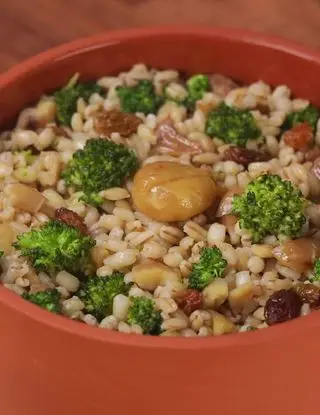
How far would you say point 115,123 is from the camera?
1525 mm

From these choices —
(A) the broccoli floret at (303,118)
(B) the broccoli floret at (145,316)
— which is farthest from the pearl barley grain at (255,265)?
(A) the broccoli floret at (303,118)

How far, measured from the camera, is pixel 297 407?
4.17ft

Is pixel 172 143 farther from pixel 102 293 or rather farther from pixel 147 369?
pixel 147 369

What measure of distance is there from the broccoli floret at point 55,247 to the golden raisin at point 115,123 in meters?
0.22

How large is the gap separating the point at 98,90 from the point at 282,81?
266 millimetres

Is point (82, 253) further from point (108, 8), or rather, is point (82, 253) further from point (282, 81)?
point (108, 8)

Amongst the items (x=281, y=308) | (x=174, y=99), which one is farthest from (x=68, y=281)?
(x=174, y=99)

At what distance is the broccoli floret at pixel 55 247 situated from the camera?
1314 mm

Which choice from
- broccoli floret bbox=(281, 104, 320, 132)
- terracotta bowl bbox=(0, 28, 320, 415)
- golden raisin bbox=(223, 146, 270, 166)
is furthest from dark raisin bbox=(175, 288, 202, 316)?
broccoli floret bbox=(281, 104, 320, 132)

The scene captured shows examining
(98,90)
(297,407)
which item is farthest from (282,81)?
(297,407)

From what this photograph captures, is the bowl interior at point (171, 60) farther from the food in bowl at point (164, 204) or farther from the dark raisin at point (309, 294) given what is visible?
the dark raisin at point (309, 294)

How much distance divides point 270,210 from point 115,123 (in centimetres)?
29

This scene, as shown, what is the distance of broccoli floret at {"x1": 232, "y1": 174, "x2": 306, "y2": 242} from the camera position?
1.35 metres

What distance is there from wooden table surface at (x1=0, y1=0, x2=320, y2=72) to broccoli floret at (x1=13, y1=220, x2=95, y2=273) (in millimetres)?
789
